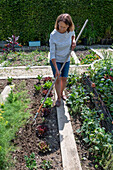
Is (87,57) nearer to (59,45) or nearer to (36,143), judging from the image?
(59,45)

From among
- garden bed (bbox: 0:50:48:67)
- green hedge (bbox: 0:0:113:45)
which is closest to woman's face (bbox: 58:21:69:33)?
garden bed (bbox: 0:50:48:67)

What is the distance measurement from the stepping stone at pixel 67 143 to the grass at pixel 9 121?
66cm

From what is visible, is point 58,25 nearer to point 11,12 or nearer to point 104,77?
point 104,77

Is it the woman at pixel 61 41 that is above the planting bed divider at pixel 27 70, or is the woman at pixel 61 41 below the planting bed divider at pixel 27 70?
above

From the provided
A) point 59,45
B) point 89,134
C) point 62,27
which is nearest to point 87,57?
point 59,45

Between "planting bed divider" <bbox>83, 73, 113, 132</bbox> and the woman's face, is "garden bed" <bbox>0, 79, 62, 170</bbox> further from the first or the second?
the woman's face

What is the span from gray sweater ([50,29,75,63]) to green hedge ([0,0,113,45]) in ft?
17.5

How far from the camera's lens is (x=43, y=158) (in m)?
2.37

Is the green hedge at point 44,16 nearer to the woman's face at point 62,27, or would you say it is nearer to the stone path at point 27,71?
the stone path at point 27,71

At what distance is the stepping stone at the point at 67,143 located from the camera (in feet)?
7.48

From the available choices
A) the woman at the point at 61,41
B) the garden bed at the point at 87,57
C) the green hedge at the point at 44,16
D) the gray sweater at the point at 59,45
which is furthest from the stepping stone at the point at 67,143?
the green hedge at the point at 44,16

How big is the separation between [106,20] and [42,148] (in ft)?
26.4

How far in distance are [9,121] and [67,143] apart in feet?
3.35

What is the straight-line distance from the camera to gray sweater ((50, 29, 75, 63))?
9.18 ft
